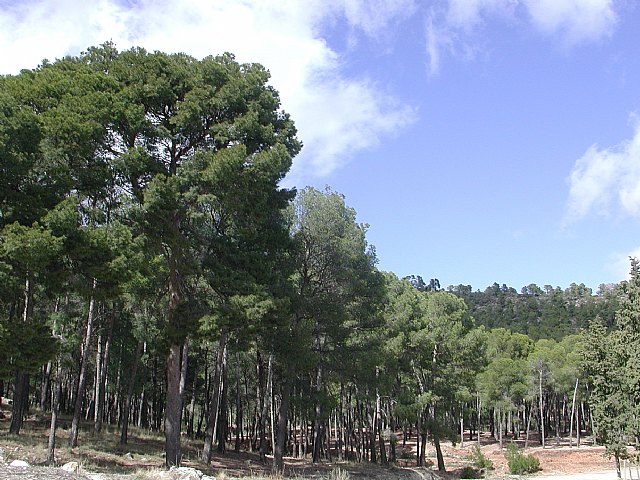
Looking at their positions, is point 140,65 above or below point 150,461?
above

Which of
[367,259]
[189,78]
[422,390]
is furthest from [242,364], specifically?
[189,78]

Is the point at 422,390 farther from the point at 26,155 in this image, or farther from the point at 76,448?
the point at 26,155

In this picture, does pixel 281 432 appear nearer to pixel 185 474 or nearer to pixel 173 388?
pixel 173 388

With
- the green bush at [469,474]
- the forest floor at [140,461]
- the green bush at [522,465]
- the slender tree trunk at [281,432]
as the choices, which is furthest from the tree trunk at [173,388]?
the green bush at [522,465]

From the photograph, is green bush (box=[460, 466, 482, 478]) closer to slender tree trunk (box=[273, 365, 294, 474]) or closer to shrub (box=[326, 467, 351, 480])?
slender tree trunk (box=[273, 365, 294, 474])

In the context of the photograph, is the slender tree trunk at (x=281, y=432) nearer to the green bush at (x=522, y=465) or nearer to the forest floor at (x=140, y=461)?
the forest floor at (x=140, y=461)

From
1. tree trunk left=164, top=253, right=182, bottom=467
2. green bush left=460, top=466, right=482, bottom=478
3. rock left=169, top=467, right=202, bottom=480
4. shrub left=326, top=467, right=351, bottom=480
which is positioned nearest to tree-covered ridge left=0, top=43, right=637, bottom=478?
tree trunk left=164, top=253, right=182, bottom=467

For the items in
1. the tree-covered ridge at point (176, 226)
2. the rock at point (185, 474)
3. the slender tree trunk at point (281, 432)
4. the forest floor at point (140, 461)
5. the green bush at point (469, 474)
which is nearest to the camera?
the rock at point (185, 474)

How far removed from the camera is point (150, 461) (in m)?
20.4

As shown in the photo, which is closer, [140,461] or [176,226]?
[176,226]

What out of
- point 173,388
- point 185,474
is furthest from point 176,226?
point 185,474

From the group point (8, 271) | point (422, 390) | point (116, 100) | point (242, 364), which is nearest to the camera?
point (8, 271)

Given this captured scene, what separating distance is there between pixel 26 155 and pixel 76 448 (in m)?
11.0

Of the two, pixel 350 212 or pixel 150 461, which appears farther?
pixel 350 212
